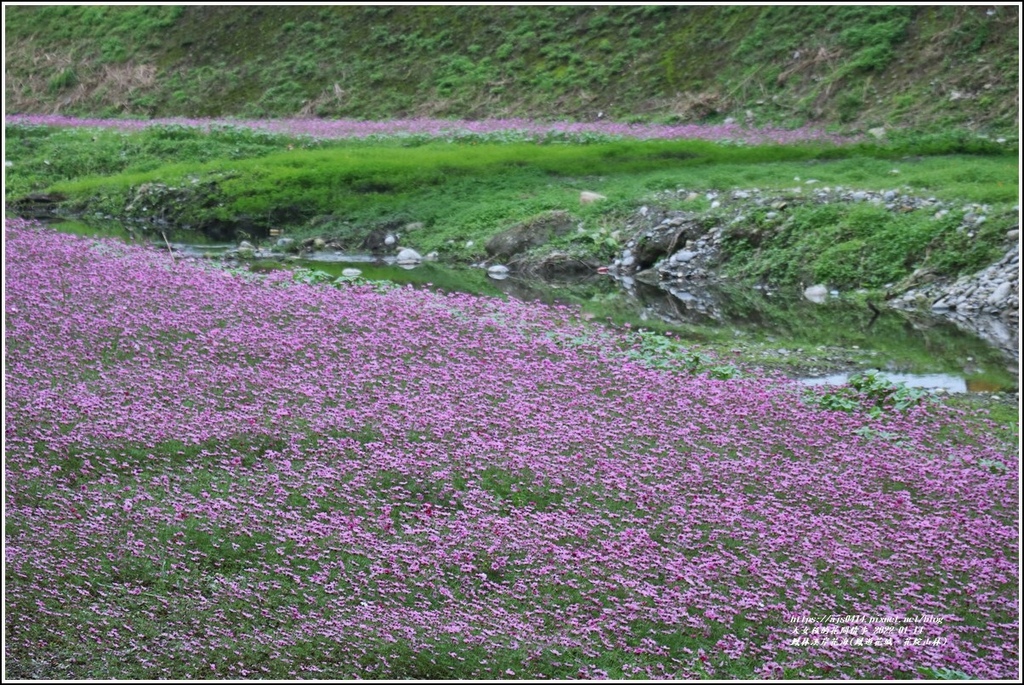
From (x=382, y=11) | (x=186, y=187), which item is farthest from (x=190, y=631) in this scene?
(x=382, y=11)

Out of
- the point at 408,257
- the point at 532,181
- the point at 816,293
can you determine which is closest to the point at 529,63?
the point at 532,181

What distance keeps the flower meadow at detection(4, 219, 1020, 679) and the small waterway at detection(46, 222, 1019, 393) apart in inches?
116

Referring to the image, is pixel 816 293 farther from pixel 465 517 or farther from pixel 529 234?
pixel 465 517

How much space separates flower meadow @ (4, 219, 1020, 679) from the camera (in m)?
5.43

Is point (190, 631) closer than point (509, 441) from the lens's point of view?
Yes

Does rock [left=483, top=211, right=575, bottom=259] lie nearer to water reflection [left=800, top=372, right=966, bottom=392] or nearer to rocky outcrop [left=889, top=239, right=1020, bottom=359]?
rocky outcrop [left=889, top=239, right=1020, bottom=359]

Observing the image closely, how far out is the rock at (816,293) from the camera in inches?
730

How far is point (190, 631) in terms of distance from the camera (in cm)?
552

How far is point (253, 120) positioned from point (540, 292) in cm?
2754

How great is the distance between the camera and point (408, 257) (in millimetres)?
22328

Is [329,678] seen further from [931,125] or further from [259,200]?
[931,125]

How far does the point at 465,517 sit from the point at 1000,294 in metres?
13.0

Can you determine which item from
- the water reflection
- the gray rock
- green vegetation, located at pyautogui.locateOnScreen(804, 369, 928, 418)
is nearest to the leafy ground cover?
the gray rock

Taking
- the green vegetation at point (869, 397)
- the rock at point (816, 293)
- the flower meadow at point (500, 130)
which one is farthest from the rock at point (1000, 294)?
the flower meadow at point (500, 130)
